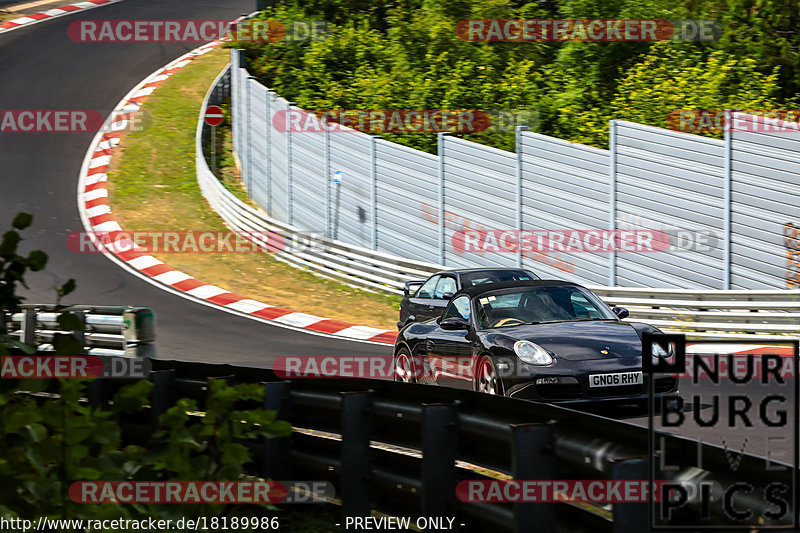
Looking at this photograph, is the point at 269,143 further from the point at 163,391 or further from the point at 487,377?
the point at 163,391

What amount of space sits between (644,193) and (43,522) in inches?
599

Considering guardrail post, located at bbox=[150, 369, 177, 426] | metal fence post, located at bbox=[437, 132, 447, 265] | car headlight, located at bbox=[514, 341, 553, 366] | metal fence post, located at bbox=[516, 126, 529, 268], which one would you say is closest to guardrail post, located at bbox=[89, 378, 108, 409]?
guardrail post, located at bbox=[150, 369, 177, 426]

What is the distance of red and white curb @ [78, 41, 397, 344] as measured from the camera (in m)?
19.4

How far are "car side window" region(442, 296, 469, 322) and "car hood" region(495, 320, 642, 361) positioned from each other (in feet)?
2.79

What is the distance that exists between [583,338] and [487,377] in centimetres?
100

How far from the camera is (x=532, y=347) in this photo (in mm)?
9719

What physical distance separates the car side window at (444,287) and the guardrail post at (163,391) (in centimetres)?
757

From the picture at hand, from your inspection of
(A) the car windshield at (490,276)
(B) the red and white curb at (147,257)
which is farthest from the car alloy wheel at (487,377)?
(B) the red and white curb at (147,257)

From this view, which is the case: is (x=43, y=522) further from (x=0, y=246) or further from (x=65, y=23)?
(x=65, y=23)

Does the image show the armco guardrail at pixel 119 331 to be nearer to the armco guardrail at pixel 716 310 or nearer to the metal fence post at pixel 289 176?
the armco guardrail at pixel 716 310

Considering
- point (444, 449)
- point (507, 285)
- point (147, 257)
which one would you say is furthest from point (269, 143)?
point (444, 449)

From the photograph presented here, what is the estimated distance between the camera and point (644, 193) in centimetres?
1786

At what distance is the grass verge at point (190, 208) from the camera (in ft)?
72.0

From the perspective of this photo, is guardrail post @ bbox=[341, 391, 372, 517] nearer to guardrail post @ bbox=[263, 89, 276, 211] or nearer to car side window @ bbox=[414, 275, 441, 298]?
car side window @ bbox=[414, 275, 441, 298]
